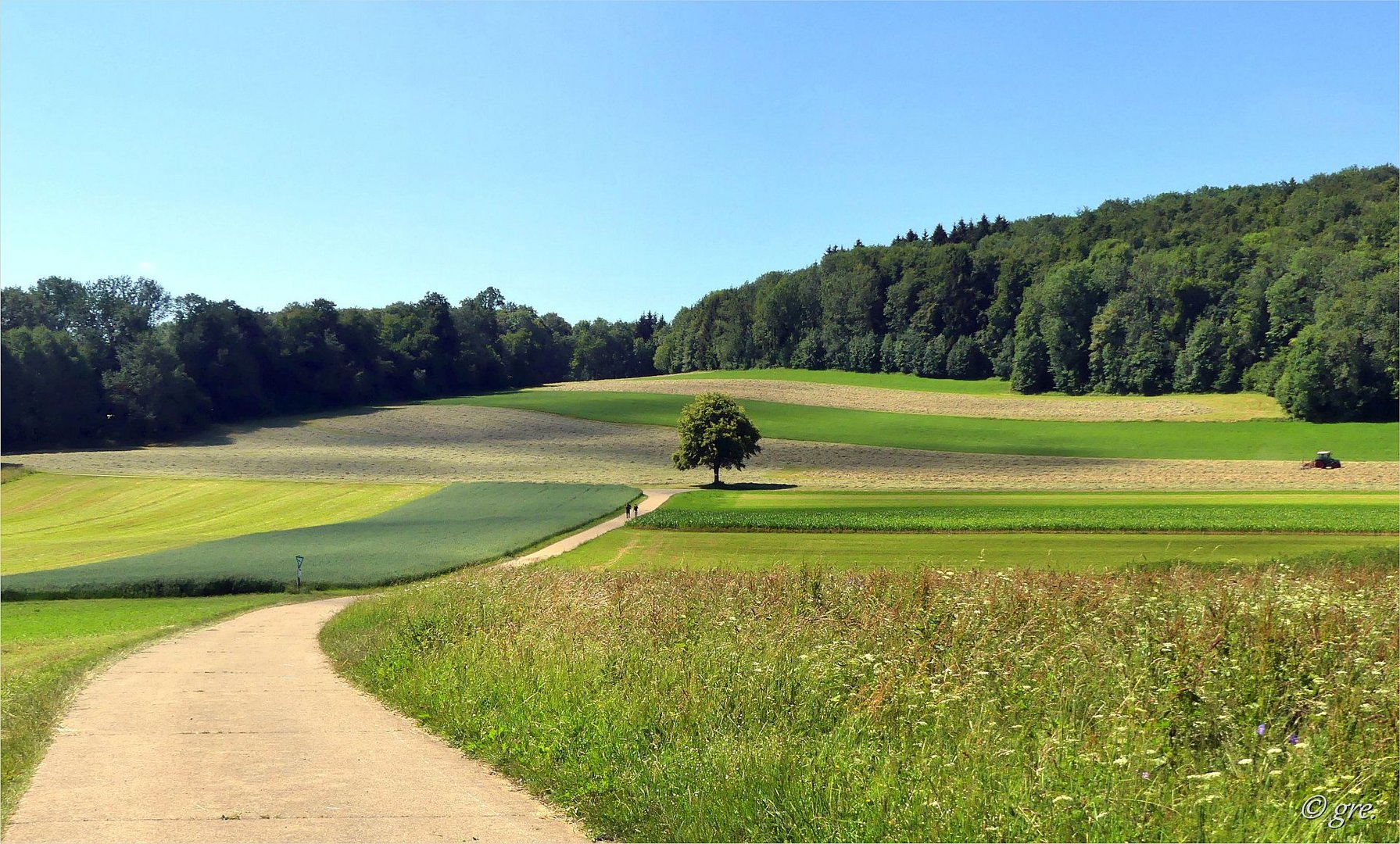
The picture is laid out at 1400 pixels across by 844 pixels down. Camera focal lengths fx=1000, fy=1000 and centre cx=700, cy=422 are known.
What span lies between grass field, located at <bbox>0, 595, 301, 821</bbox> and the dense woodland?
7871cm

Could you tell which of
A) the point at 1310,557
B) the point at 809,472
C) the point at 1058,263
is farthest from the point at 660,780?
the point at 1058,263

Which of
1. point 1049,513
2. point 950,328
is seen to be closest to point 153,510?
point 1049,513

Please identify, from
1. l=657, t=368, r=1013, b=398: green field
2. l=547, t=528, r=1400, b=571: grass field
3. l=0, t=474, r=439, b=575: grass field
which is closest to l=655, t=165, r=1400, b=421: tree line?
l=657, t=368, r=1013, b=398: green field

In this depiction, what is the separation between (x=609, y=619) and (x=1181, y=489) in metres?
51.9

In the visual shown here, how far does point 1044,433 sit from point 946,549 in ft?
178

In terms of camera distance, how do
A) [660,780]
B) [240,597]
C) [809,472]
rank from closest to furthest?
[660,780]
[240,597]
[809,472]

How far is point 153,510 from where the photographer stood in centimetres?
6294

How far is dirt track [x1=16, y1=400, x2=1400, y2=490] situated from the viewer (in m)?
62.0

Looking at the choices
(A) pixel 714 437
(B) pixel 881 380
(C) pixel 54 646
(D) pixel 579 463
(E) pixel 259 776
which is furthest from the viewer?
(B) pixel 881 380

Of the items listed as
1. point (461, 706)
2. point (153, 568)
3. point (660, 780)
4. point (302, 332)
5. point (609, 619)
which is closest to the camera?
point (660, 780)

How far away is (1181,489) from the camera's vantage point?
56.0m

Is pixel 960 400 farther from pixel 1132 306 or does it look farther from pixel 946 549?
pixel 946 549

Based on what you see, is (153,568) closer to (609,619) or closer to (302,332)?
(609,619)

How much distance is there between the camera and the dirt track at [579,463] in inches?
2440
